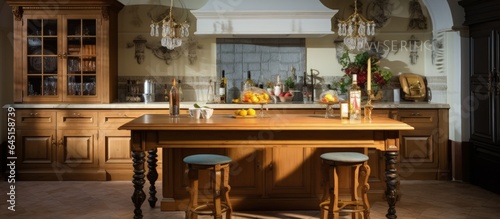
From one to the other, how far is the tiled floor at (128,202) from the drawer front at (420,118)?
2.21 ft

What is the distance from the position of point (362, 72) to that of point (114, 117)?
119 inches

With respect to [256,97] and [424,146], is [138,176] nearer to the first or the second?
[256,97]

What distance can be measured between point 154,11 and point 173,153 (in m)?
2.83

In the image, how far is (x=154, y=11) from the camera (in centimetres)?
686

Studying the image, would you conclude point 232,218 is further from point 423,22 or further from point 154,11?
point 423,22

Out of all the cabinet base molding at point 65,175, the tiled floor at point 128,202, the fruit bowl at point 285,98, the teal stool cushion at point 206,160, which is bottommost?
the tiled floor at point 128,202

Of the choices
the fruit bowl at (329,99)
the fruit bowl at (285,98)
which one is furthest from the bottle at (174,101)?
the fruit bowl at (285,98)

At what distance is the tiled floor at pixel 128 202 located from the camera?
4680mm

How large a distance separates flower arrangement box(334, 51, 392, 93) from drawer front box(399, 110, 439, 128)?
1.68 feet

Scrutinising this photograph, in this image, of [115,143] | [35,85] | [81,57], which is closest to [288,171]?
[115,143]

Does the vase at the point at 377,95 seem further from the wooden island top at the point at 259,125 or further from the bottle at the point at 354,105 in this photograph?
the wooden island top at the point at 259,125

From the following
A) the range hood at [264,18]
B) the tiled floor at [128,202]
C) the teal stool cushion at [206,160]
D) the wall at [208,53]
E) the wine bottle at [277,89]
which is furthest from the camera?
the wall at [208,53]

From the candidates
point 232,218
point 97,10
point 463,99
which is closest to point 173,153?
point 232,218

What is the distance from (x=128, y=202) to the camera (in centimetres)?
518
